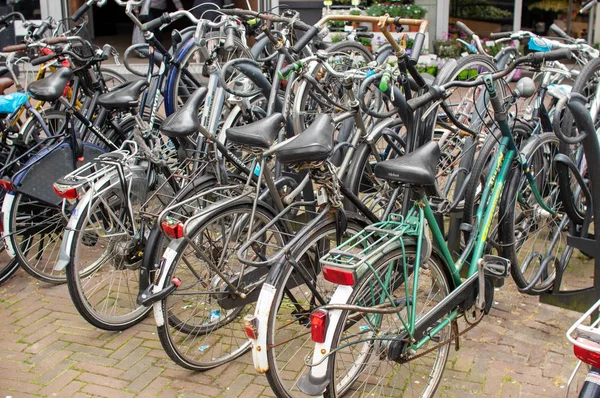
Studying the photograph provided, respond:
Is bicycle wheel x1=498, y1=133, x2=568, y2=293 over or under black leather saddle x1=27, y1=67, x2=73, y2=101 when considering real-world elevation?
under

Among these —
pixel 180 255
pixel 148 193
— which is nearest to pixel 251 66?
pixel 148 193

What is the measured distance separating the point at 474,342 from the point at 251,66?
2063mm

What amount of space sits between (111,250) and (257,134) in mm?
1449

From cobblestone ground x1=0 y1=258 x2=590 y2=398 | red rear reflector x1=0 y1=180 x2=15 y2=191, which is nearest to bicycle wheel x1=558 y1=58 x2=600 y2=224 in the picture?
cobblestone ground x1=0 y1=258 x2=590 y2=398

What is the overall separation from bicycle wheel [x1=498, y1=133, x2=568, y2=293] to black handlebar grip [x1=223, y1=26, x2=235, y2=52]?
202cm

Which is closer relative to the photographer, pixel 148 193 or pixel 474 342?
pixel 474 342

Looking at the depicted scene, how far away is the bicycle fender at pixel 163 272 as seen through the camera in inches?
141

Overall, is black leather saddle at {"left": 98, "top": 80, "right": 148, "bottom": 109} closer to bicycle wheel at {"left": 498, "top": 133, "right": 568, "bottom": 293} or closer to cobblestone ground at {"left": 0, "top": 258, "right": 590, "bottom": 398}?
cobblestone ground at {"left": 0, "top": 258, "right": 590, "bottom": 398}

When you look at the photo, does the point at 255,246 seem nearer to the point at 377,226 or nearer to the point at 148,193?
the point at 377,226

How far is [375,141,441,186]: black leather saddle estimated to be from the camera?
3010 mm

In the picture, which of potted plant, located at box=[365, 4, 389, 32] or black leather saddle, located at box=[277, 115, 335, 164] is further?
potted plant, located at box=[365, 4, 389, 32]

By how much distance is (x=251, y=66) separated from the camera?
4484mm

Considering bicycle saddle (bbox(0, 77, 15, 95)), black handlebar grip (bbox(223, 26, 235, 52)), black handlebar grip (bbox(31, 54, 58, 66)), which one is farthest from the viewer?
bicycle saddle (bbox(0, 77, 15, 95))

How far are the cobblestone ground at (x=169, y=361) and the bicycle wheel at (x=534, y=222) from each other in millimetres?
253
